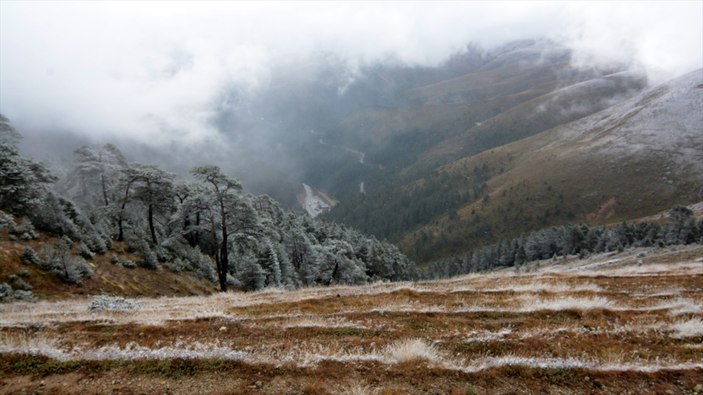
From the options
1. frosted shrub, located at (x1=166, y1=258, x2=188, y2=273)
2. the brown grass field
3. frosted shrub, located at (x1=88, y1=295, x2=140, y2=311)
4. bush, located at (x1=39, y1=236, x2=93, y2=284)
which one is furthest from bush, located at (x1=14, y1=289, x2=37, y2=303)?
frosted shrub, located at (x1=166, y1=258, x2=188, y2=273)

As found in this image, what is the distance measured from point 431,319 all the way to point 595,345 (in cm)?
512

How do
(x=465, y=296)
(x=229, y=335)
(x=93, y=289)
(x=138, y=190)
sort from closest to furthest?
1. (x=229, y=335)
2. (x=465, y=296)
3. (x=93, y=289)
4. (x=138, y=190)

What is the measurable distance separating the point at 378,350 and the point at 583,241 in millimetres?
149433

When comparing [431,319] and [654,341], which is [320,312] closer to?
[431,319]

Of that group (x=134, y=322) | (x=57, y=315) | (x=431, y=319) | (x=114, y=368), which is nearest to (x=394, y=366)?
(x=431, y=319)

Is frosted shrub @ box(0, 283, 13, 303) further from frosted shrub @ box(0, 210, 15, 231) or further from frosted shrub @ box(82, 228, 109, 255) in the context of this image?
frosted shrub @ box(82, 228, 109, 255)

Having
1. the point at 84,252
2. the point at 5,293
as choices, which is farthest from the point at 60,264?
the point at 84,252

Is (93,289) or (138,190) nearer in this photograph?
(93,289)

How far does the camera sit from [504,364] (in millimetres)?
8953

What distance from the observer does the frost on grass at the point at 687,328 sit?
10.9m

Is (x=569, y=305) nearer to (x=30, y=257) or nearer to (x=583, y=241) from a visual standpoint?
(x=30, y=257)

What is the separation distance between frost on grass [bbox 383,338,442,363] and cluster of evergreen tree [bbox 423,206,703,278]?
95.1 meters

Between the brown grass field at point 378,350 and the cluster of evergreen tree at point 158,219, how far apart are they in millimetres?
19536

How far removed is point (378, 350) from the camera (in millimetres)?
10336
